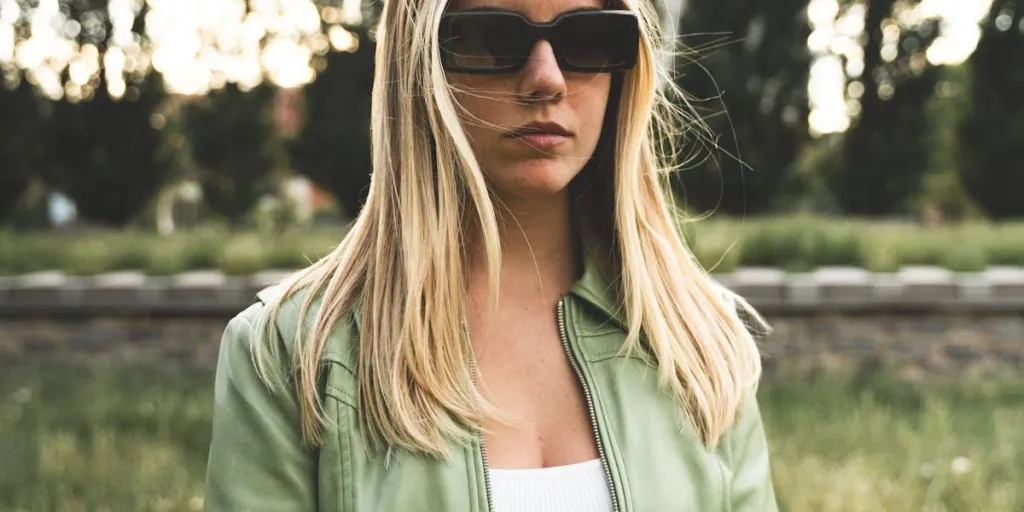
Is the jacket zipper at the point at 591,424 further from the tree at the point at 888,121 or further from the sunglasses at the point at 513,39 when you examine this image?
the tree at the point at 888,121

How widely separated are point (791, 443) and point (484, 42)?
3816mm

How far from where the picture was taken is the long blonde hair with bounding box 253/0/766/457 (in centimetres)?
131

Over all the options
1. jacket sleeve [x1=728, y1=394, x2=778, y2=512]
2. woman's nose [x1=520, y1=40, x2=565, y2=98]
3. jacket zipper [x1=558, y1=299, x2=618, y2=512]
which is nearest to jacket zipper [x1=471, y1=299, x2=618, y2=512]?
jacket zipper [x1=558, y1=299, x2=618, y2=512]

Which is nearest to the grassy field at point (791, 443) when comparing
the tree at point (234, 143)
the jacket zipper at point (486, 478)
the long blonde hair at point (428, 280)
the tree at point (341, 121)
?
the long blonde hair at point (428, 280)

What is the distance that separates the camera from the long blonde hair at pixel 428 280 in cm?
131

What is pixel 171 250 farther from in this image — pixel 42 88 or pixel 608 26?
pixel 608 26

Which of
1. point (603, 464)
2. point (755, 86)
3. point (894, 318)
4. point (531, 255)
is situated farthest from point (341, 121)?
point (603, 464)

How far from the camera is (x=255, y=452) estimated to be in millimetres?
1233

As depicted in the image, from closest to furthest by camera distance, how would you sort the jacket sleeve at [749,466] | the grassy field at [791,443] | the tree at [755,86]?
1. the jacket sleeve at [749,466]
2. the grassy field at [791,443]
3. the tree at [755,86]

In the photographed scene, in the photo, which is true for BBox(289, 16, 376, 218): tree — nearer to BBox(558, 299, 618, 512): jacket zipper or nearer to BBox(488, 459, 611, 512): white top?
BBox(558, 299, 618, 512): jacket zipper

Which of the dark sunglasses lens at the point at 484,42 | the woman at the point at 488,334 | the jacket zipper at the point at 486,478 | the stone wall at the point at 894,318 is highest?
the dark sunglasses lens at the point at 484,42

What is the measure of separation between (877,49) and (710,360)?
436 inches

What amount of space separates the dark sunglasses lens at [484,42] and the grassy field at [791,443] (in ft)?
9.97

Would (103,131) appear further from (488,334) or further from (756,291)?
(488,334)
